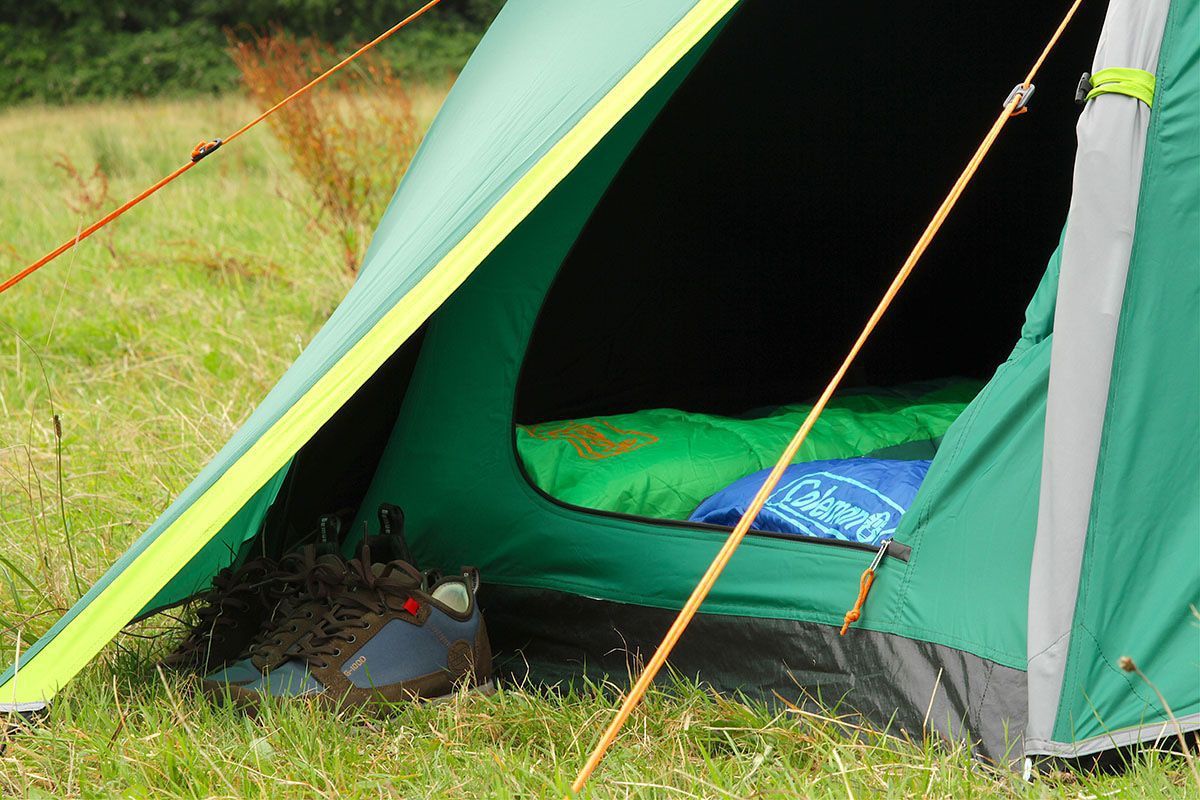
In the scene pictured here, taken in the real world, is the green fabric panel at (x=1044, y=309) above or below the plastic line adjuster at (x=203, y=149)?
below

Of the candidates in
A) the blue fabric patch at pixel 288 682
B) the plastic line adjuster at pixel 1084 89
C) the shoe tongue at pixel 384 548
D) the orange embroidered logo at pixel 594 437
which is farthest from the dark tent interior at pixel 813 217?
the plastic line adjuster at pixel 1084 89

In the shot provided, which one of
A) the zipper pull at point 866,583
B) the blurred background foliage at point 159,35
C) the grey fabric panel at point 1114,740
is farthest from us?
the blurred background foliage at point 159,35

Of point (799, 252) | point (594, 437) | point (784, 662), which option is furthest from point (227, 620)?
point (799, 252)

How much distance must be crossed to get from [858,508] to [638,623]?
333 millimetres

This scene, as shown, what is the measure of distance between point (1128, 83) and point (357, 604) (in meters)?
1.09

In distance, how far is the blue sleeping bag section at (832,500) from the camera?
168 centimetres

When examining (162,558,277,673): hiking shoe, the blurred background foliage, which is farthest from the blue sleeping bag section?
the blurred background foliage

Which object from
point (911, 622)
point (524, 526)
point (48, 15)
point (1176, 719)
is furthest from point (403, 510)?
point (48, 15)

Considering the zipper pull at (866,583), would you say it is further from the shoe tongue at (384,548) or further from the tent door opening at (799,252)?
the shoe tongue at (384,548)

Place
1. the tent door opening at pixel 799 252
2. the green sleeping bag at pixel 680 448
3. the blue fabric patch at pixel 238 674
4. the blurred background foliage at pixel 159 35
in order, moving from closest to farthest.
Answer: the blue fabric patch at pixel 238 674
the green sleeping bag at pixel 680 448
the tent door opening at pixel 799 252
the blurred background foliage at pixel 159 35

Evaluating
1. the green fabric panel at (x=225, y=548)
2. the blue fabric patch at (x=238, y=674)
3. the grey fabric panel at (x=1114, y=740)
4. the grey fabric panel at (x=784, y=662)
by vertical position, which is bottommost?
the grey fabric panel at (x=1114, y=740)

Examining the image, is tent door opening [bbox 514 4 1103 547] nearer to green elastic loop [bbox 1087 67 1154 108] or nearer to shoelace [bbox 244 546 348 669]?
shoelace [bbox 244 546 348 669]

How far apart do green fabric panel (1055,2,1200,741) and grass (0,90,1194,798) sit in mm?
106

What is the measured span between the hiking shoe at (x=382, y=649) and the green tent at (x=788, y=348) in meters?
0.17
